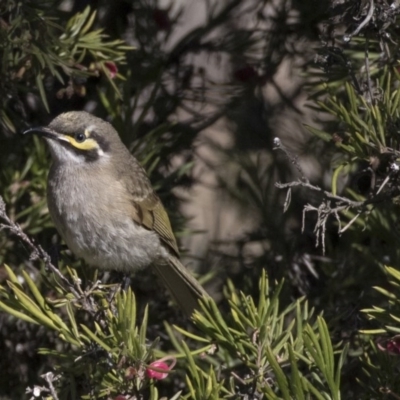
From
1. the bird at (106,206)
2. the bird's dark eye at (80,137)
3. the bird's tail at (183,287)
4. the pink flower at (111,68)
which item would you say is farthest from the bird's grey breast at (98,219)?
the pink flower at (111,68)

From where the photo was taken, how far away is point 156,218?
4004 millimetres

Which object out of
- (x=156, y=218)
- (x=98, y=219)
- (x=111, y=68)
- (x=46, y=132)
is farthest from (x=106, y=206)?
(x=111, y=68)

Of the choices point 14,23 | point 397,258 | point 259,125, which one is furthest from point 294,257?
point 14,23

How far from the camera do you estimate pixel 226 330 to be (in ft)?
7.97

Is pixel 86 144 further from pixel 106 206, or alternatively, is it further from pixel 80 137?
pixel 106 206

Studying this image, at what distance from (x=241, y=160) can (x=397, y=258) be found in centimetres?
131

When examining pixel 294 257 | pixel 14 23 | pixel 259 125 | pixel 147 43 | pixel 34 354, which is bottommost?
pixel 34 354

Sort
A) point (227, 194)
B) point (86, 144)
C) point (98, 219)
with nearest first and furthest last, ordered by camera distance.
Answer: point (98, 219) < point (86, 144) < point (227, 194)

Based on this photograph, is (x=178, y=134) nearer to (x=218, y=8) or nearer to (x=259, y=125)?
(x=259, y=125)

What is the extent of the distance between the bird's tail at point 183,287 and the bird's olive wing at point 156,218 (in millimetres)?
131

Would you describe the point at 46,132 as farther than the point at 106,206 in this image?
No

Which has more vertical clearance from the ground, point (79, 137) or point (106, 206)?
point (79, 137)

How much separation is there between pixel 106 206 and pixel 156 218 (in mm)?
240

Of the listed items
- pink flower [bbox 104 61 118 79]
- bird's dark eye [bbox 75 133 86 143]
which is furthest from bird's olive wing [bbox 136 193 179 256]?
pink flower [bbox 104 61 118 79]
